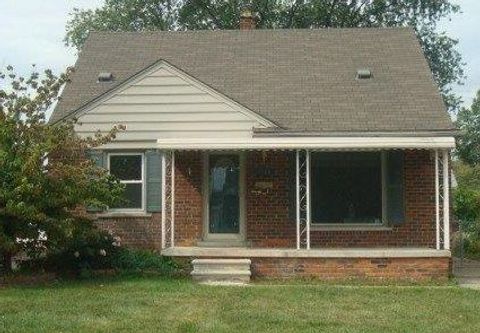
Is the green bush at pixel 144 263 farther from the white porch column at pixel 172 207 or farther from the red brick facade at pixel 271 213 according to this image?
the red brick facade at pixel 271 213

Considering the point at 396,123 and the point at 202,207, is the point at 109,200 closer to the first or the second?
the point at 202,207

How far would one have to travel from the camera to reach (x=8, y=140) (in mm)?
11758

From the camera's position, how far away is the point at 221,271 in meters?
12.6

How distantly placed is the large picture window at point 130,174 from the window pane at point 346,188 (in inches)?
142

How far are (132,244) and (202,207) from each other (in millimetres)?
1639

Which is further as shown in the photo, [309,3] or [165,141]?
[309,3]

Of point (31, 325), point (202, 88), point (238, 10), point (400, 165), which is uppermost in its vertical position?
point (238, 10)

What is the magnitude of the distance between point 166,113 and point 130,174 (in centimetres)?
151

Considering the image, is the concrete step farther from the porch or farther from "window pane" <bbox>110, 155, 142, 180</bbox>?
"window pane" <bbox>110, 155, 142, 180</bbox>

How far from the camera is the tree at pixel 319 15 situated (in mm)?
31547

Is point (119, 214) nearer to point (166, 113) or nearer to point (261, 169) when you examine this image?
point (166, 113)

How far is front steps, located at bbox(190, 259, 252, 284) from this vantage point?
1253 cm

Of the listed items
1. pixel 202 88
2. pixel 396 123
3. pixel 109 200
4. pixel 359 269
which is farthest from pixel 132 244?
pixel 396 123

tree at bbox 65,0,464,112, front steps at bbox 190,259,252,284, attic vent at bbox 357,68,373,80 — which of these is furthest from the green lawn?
tree at bbox 65,0,464,112
